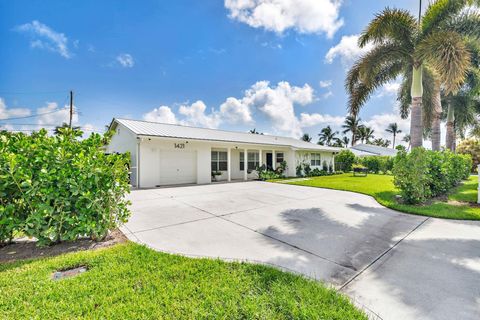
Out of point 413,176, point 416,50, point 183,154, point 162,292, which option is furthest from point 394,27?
point 183,154

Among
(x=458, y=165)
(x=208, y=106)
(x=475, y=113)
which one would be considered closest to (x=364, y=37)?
(x=458, y=165)

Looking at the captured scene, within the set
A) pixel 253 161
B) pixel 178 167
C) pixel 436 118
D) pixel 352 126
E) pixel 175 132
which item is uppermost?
pixel 352 126

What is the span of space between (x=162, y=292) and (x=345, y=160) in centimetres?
2706

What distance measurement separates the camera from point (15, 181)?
3482 millimetres

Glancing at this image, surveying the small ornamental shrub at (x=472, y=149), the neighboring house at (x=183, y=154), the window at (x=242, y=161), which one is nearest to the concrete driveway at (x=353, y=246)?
the neighboring house at (x=183, y=154)

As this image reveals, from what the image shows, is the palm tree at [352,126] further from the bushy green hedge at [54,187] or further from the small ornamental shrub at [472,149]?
the bushy green hedge at [54,187]

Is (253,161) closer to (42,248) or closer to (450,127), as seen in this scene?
(42,248)

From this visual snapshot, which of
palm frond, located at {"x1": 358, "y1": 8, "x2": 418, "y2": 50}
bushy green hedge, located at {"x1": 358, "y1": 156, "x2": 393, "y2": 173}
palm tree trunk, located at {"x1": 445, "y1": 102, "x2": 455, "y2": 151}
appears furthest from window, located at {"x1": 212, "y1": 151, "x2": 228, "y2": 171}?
bushy green hedge, located at {"x1": 358, "y1": 156, "x2": 393, "y2": 173}

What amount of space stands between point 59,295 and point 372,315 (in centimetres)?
356

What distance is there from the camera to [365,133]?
51688 millimetres

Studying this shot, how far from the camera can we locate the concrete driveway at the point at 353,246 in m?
Answer: 2.57

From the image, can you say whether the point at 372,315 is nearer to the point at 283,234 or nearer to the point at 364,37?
the point at 283,234

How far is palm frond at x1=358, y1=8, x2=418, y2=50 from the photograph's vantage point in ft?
29.6

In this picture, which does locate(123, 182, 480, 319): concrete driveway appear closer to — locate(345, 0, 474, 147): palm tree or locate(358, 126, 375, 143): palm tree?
locate(345, 0, 474, 147): palm tree
